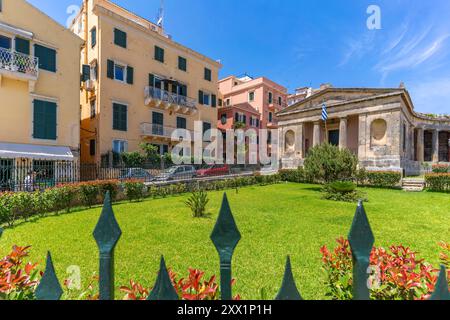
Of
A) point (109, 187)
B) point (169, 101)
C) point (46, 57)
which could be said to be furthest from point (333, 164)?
point (46, 57)

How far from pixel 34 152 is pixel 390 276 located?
18.6m

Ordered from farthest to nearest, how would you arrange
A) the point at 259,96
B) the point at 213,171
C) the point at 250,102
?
the point at 250,102 → the point at 259,96 → the point at 213,171

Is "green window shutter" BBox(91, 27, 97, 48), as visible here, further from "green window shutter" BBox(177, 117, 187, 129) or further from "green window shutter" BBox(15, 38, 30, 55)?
"green window shutter" BBox(177, 117, 187, 129)

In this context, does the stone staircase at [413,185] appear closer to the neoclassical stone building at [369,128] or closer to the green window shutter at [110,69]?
the neoclassical stone building at [369,128]

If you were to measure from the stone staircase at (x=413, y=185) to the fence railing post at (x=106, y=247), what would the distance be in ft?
69.5

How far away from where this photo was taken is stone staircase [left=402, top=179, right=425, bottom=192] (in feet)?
55.2

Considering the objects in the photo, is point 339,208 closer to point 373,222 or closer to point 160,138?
point 373,222

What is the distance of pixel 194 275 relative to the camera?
5.33 ft

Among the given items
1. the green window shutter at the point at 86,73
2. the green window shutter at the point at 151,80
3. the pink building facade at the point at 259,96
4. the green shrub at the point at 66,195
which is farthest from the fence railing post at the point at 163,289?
the pink building facade at the point at 259,96

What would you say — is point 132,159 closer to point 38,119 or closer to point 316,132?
point 38,119

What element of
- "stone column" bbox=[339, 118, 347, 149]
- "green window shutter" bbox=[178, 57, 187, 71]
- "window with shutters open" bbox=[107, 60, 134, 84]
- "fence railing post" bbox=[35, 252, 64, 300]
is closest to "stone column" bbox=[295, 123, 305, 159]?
"stone column" bbox=[339, 118, 347, 149]

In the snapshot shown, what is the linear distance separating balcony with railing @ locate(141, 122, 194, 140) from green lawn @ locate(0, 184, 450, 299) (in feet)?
47.3

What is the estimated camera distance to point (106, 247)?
1.19 meters
